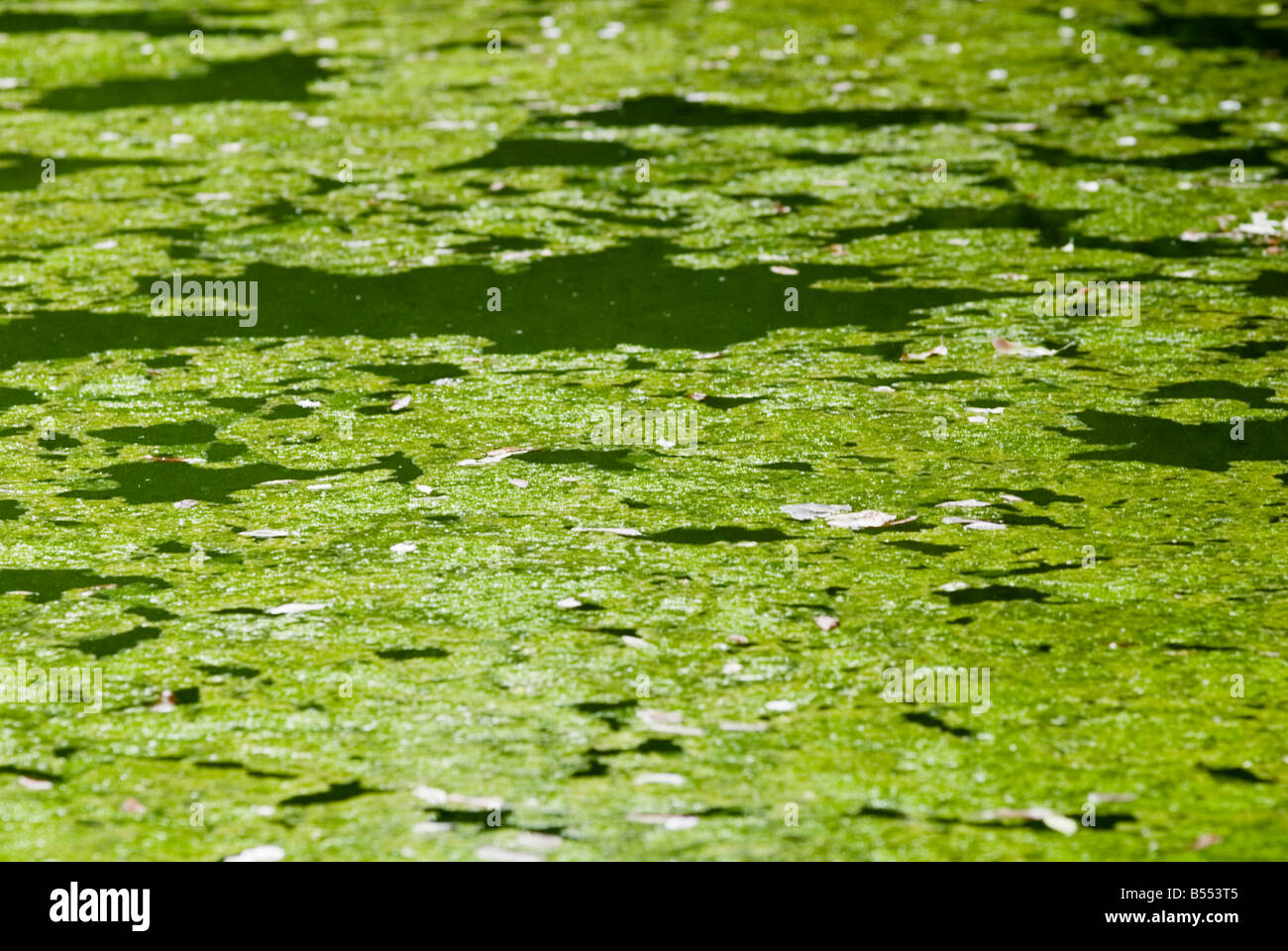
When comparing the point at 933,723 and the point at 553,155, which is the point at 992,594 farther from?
Answer: the point at 553,155

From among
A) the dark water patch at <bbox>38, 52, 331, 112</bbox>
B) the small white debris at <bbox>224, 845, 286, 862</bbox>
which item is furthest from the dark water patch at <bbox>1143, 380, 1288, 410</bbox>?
the dark water patch at <bbox>38, 52, 331, 112</bbox>

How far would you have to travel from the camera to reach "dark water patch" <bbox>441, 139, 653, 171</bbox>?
7.30 m

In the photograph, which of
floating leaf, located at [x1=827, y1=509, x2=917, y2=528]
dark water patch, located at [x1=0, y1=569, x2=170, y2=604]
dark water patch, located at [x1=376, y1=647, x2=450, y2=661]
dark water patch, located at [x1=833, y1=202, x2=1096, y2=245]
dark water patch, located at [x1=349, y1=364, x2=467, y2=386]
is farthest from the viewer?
dark water patch, located at [x1=833, y1=202, x2=1096, y2=245]

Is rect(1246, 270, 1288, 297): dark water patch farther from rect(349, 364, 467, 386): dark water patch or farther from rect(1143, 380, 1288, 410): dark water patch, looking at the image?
rect(349, 364, 467, 386): dark water patch

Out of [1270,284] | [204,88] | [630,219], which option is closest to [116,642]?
[630,219]

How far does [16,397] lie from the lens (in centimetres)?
482

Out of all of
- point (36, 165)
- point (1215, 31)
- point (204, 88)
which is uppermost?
point (1215, 31)

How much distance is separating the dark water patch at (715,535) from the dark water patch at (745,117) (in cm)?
439

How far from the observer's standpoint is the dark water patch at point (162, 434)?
4496 millimetres

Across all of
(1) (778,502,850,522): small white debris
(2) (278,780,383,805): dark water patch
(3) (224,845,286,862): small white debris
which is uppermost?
(1) (778,502,850,522): small white debris

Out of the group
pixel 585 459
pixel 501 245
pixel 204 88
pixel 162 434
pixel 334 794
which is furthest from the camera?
pixel 204 88

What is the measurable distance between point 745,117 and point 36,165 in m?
3.19

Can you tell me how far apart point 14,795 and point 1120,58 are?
8033 mm

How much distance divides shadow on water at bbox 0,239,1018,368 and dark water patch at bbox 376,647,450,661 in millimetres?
1995
